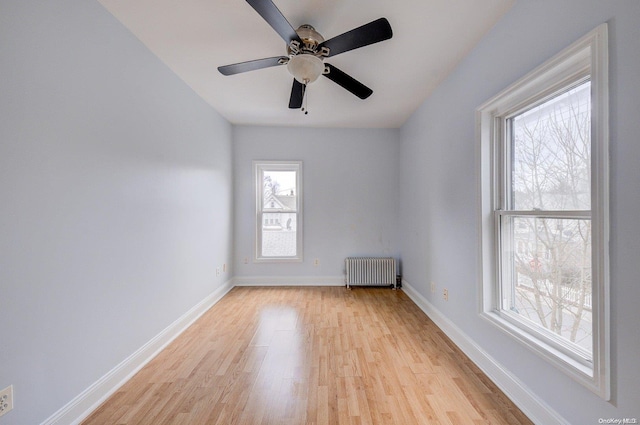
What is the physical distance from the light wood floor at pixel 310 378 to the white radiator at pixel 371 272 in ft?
3.50

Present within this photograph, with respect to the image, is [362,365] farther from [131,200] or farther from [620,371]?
[131,200]

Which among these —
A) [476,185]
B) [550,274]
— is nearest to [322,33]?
[476,185]

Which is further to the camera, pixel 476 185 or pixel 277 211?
pixel 277 211

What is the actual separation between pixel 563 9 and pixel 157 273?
130 inches

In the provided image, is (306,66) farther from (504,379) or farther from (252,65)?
(504,379)

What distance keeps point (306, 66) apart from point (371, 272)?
3151mm

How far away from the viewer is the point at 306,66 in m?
1.86

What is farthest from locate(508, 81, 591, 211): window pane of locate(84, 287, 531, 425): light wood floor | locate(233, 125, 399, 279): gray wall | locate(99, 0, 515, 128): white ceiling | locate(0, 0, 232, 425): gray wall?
locate(0, 0, 232, 425): gray wall

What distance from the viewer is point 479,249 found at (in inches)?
79.7

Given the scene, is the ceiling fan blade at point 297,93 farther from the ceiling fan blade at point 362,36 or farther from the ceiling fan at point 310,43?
the ceiling fan blade at point 362,36

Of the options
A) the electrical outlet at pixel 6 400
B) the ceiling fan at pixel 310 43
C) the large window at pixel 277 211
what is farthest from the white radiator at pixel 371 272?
the electrical outlet at pixel 6 400

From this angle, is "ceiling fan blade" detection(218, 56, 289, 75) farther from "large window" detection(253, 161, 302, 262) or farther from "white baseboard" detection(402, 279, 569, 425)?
"white baseboard" detection(402, 279, 569, 425)

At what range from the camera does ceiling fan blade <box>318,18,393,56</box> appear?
1515 mm

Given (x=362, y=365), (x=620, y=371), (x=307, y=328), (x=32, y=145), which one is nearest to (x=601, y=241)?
(x=620, y=371)
